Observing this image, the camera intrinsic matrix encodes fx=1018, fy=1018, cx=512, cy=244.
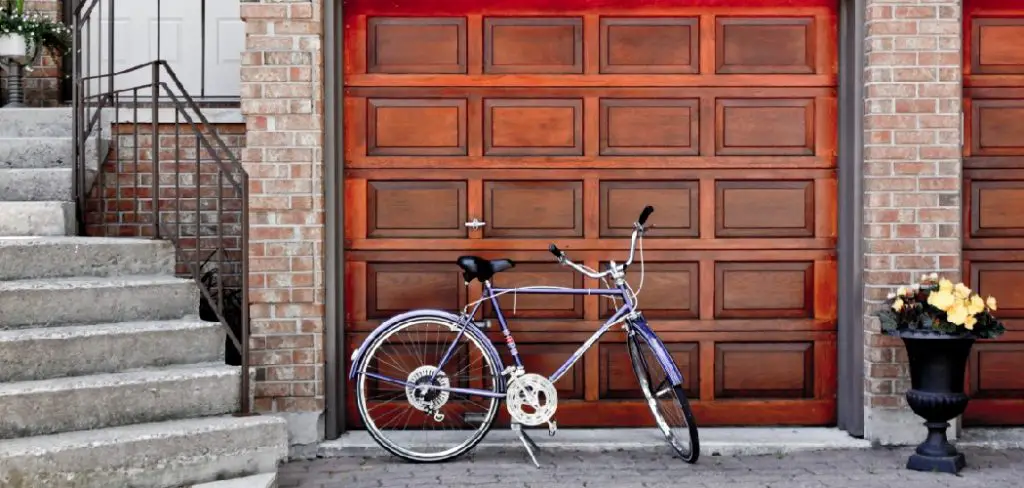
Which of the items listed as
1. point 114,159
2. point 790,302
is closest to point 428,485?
point 790,302

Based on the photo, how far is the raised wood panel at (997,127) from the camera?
18.2 feet

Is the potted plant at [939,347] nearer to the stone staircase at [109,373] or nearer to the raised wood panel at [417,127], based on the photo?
the raised wood panel at [417,127]

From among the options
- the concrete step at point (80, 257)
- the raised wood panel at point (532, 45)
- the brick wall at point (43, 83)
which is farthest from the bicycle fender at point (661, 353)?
the brick wall at point (43, 83)

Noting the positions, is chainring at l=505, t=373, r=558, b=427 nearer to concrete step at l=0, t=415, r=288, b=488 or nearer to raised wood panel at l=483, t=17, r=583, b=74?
concrete step at l=0, t=415, r=288, b=488

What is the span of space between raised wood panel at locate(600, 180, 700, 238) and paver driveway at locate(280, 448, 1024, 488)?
1.23m

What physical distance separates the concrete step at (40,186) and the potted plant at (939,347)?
4393 mm

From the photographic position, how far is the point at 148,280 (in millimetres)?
4996

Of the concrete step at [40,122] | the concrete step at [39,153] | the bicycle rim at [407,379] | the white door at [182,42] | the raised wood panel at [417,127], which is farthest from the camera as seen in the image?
the white door at [182,42]

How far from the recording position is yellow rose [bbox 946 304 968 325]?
4.73 metres

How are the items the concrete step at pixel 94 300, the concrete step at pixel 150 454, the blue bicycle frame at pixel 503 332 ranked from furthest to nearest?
the blue bicycle frame at pixel 503 332, the concrete step at pixel 94 300, the concrete step at pixel 150 454

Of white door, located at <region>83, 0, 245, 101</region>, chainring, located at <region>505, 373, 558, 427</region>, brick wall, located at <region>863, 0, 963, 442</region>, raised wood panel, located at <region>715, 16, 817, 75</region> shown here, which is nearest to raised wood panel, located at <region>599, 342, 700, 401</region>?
chainring, located at <region>505, 373, 558, 427</region>

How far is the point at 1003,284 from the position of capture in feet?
18.4

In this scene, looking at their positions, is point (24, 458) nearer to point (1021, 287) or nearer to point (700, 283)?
point (700, 283)

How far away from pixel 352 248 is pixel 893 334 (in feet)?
9.23
